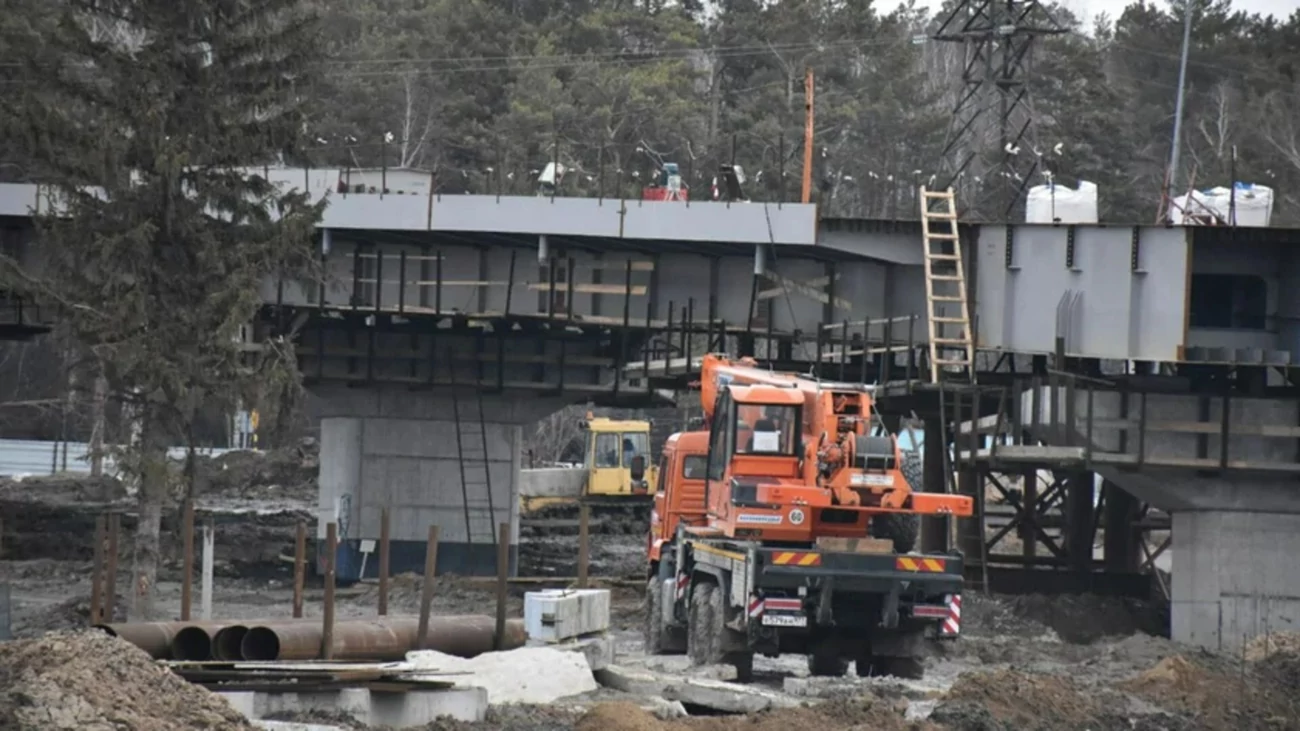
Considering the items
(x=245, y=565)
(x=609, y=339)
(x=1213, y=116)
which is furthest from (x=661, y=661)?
(x=1213, y=116)

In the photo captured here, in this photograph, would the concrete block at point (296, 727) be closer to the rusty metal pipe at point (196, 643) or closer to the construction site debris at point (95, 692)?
the construction site debris at point (95, 692)

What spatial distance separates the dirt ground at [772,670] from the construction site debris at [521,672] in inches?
13.8

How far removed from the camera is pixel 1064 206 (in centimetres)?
3403

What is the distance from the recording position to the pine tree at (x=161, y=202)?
3088 centimetres

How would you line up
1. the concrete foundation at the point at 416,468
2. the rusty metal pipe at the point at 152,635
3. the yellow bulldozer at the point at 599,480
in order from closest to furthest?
the rusty metal pipe at the point at 152,635 → the concrete foundation at the point at 416,468 → the yellow bulldozer at the point at 599,480

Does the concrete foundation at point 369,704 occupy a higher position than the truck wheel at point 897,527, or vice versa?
the truck wheel at point 897,527

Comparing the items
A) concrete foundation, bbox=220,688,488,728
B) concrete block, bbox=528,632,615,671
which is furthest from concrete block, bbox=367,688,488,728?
concrete block, bbox=528,632,615,671

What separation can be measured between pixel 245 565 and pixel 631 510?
1820cm

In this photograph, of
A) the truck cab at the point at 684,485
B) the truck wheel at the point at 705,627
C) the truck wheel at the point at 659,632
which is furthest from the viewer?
the truck cab at the point at 684,485

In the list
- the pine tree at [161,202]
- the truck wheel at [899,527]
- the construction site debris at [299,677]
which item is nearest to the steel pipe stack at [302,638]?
the construction site debris at [299,677]

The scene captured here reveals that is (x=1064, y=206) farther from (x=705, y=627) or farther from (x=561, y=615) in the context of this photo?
(x=561, y=615)

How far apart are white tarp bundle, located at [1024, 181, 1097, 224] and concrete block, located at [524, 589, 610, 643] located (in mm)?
11720

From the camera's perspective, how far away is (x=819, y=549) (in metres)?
22.8

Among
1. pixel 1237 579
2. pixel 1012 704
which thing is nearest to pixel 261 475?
pixel 1237 579
